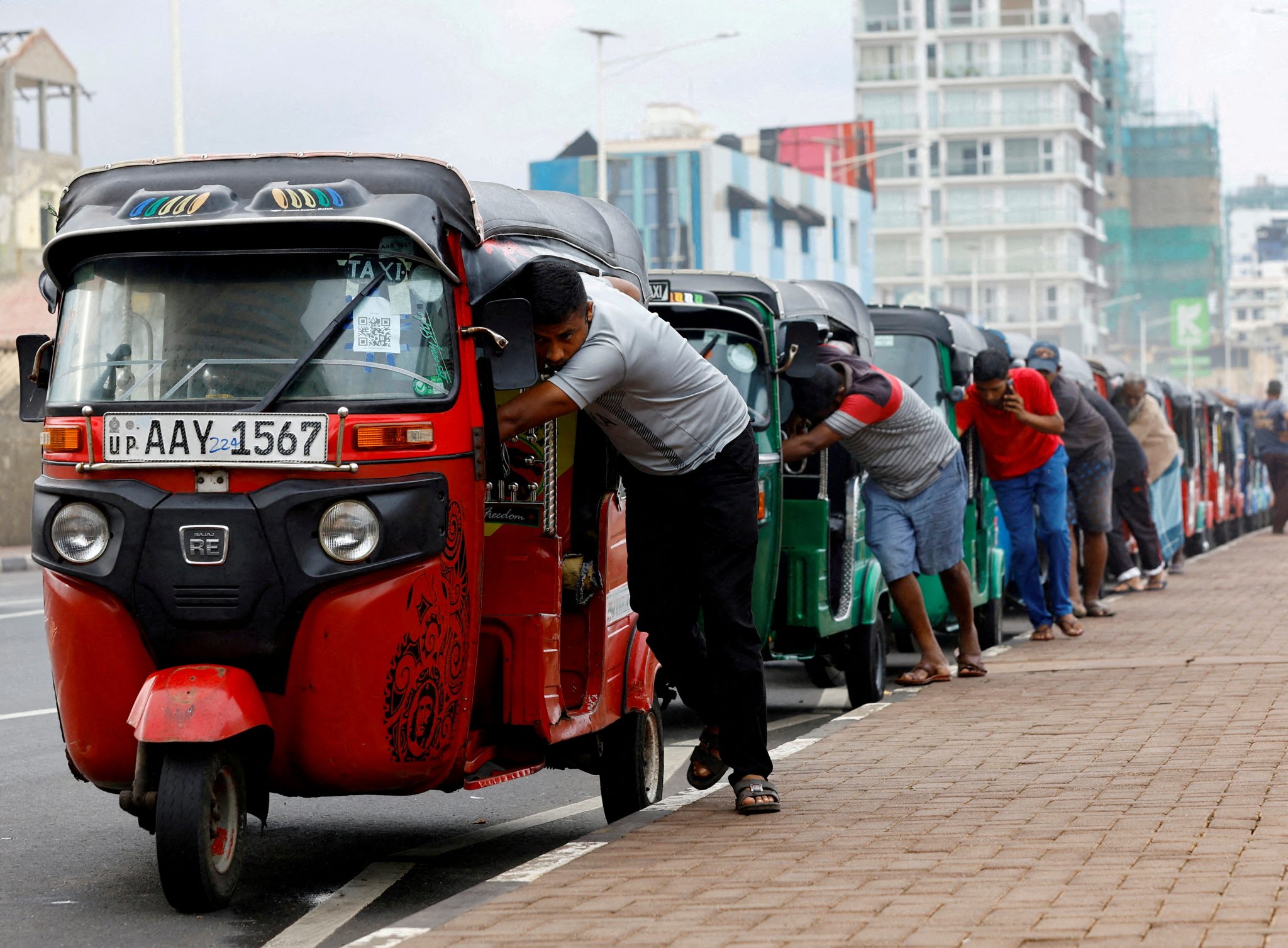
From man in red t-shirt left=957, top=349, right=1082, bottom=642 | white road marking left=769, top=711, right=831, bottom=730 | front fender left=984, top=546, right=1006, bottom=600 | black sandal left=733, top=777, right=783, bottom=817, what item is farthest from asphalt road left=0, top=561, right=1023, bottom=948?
front fender left=984, top=546, right=1006, bottom=600

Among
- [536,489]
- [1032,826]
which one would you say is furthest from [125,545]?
[1032,826]

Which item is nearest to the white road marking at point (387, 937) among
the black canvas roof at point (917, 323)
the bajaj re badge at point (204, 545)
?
the bajaj re badge at point (204, 545)

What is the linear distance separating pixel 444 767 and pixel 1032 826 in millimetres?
1817

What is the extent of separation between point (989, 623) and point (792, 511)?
389cm

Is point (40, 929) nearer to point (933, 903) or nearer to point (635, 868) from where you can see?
point (635, 868)

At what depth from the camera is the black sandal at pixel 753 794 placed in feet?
21.6

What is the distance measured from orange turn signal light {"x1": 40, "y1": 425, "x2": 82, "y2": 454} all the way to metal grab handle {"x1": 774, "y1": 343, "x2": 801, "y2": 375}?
466cm

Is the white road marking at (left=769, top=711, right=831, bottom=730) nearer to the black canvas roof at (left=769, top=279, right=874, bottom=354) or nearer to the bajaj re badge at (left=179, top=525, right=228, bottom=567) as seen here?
the black canvas roof at (left=769, top=279, right=874, bottom=354)

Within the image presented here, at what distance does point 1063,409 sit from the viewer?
14688 mm

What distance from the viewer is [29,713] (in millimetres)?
10500

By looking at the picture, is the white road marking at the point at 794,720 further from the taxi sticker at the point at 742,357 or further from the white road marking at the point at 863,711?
the taxi sticker at the point at 742,357

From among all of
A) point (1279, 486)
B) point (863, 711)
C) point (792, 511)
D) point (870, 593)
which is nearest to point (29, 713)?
point (792, 511)

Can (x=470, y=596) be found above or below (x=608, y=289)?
below

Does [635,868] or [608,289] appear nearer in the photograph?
[635,868]
